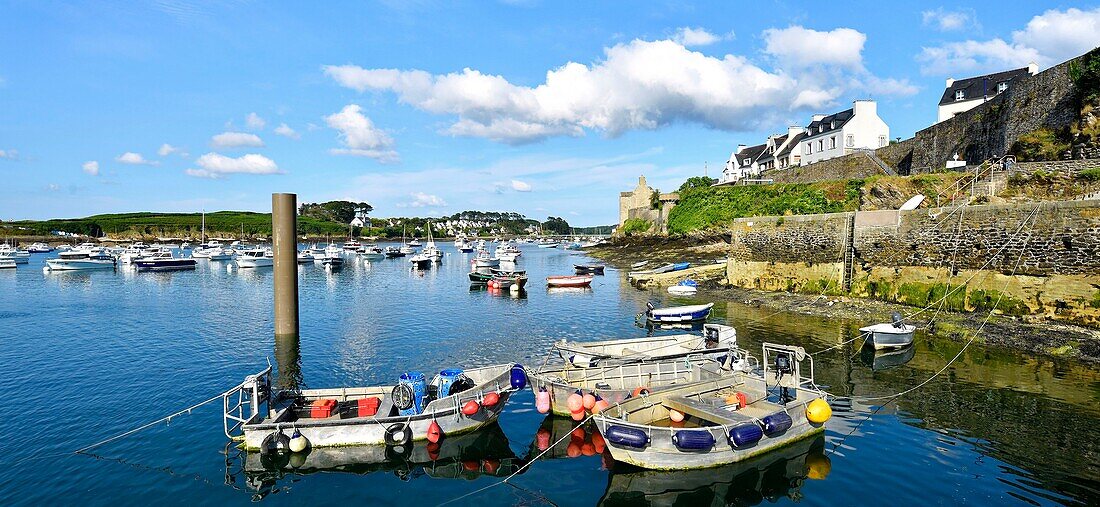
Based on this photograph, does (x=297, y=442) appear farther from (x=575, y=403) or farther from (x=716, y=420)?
(x=716, y=420)

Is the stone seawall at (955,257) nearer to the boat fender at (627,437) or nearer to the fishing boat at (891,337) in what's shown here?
the fishing boat at (891,337)

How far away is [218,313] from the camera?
126 feet

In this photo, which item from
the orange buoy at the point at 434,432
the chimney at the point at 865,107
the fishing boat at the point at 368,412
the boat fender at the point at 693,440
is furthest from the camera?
the chimney at the point at 865,107

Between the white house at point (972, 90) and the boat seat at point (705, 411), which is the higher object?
the white house at point (972, 90)

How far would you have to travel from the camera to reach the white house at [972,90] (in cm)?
5341

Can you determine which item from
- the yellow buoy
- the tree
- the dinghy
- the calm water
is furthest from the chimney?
the yellow buoy

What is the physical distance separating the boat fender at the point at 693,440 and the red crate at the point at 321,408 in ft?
29.0

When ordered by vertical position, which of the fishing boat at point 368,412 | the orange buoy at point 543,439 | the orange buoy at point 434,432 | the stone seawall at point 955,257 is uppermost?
the stone seawall at point 955,257

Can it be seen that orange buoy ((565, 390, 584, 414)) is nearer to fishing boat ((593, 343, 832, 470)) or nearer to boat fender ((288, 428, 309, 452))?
fishing boat ((593, 343, 832, 470))

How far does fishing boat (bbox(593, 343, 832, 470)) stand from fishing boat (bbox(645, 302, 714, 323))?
14.4 m

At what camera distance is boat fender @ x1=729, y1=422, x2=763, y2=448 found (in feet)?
41.1

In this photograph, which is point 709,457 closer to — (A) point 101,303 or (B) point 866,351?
(B) point 866,351

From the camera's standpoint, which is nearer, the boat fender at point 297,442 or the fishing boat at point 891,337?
the boat fender at point 297,442

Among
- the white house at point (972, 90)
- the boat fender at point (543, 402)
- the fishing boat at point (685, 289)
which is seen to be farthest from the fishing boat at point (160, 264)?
the white house at point (972, 90)
